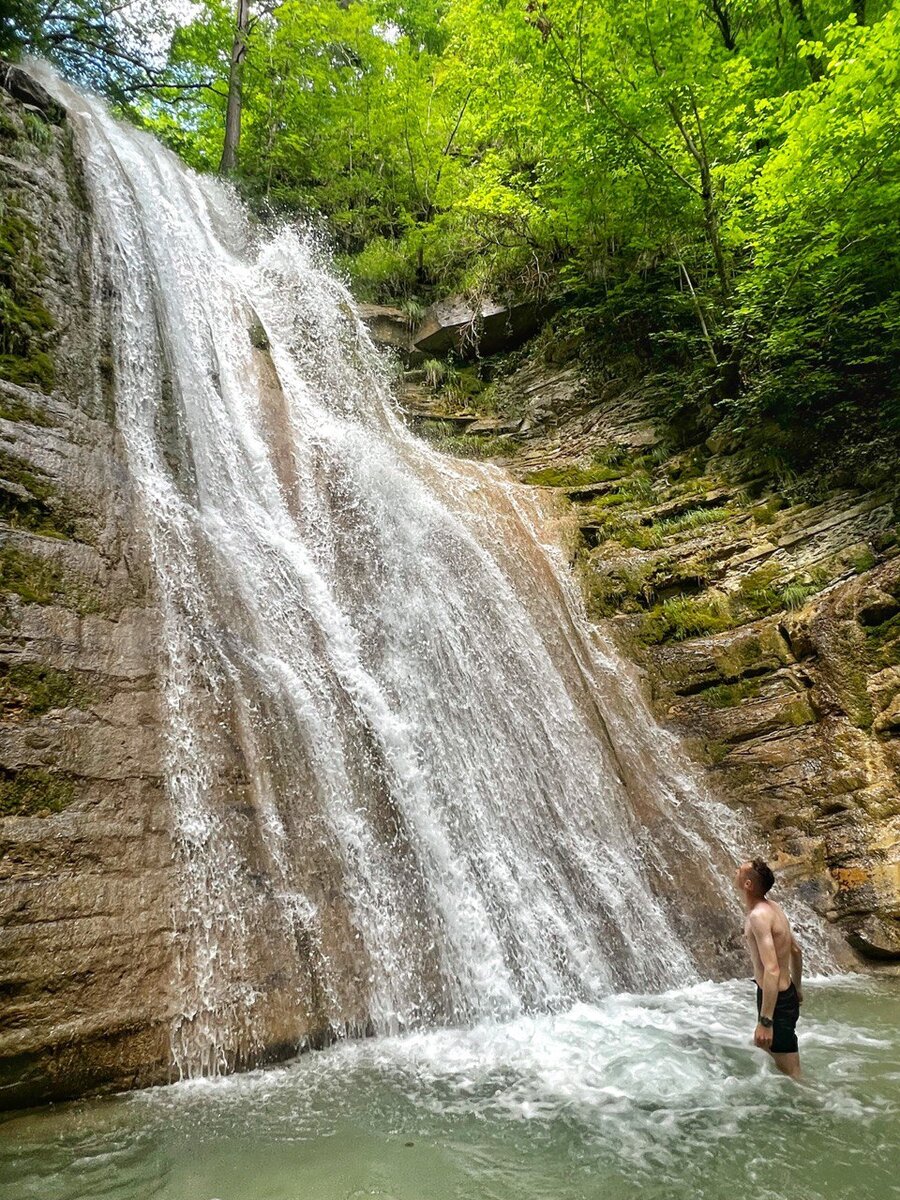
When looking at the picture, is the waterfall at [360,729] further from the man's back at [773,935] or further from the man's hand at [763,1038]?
the man's back at [773,935]

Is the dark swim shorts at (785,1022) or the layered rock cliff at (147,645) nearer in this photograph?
the dark swim shorts at (785,1022)

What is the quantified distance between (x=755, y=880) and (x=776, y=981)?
54 cm

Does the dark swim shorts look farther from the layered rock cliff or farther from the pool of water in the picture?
the layered rock cliff

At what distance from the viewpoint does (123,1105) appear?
151 inches

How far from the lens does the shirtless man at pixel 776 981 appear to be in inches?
156

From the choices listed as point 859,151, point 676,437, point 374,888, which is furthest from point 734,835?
point 859,151

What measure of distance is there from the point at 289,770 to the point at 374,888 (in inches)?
45.5

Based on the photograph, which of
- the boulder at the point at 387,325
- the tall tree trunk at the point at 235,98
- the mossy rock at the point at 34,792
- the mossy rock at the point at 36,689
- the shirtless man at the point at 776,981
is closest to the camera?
the shirtless man at the point at 776,981

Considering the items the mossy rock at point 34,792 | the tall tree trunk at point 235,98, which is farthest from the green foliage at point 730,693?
the tall tree trunk at point 235,98

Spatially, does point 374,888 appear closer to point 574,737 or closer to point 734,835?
point 574,737

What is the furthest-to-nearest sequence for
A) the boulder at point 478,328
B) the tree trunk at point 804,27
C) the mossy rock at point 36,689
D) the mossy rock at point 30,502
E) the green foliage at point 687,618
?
the boulder at point 478,328
the tree trunk at point 804,27
the green foliage at point 687,618
the mossy rock at point 30,502
the mossy rock at point 36,689

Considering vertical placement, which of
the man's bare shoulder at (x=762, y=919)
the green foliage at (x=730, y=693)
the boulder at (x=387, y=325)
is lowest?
the man's bare shoulder at (x=762, y=919)

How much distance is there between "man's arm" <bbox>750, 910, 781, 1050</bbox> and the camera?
397 centimetres

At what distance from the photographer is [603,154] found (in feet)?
38.8
